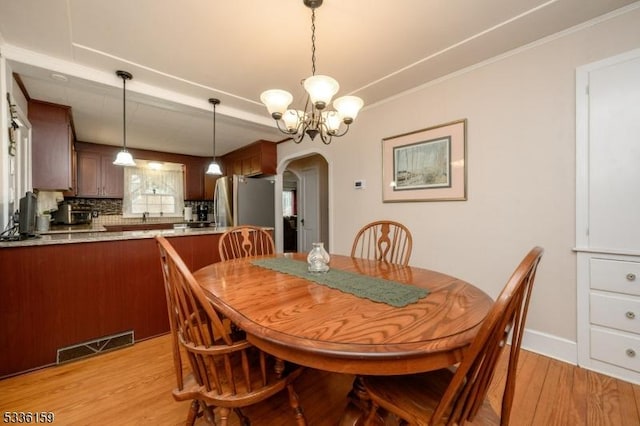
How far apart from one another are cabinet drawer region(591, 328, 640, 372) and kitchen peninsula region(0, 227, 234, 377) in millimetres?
3278

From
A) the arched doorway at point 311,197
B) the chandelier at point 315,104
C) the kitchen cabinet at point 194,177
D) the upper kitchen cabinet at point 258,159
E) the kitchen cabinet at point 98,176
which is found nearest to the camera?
the chandelier at point 315,104

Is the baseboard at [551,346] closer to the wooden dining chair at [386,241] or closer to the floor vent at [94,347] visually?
the wooden dining chair at [386,241]

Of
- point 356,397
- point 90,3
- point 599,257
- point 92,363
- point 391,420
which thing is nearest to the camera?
point 356,397

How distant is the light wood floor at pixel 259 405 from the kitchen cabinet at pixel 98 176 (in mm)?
3436

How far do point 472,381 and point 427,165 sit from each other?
2184mm

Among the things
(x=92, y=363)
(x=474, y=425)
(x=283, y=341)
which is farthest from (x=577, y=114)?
(x=92, y=363)

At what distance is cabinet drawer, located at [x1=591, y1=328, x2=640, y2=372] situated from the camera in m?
1.59

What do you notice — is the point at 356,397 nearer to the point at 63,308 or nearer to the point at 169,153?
the point at 63,308

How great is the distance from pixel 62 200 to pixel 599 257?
6417 millimetres

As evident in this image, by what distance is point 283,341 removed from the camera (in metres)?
0.75

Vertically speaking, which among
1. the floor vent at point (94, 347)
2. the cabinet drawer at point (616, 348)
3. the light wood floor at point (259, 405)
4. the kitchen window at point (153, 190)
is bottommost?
the light wood floor at point (259, 405)

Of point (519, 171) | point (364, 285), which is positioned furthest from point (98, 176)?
point (519, 171)

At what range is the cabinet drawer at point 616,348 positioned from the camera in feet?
5.20

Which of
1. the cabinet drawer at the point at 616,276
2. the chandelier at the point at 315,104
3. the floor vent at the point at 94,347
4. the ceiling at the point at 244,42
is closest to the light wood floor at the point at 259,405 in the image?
the floor vent at the point at 94,347
